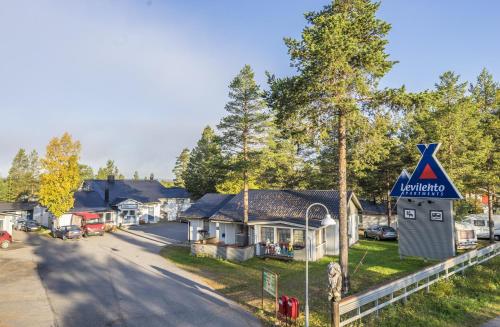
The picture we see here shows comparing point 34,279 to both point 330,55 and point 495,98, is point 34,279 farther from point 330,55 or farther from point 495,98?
point 495,98

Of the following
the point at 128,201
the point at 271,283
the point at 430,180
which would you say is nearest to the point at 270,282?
the point at 271,283

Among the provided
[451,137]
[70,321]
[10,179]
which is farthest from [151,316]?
[10,179]

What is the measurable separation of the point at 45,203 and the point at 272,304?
32.9 metres

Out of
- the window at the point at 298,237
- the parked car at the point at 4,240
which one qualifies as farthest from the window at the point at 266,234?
the parked car at the point at 4,240

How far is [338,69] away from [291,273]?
13.2m

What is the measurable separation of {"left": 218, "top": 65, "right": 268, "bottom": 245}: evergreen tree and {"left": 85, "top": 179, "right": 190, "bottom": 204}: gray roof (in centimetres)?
2823

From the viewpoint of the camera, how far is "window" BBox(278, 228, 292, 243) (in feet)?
87.2

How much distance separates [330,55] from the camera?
14.4 meters

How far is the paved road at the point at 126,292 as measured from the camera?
1321 cm

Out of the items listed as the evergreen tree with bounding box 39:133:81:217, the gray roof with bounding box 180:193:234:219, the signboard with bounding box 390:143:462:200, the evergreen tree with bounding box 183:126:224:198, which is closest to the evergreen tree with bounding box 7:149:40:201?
the evergreen tree with bounding box 183:126:224:198

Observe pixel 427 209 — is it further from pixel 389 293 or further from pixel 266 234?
pixel 266 234

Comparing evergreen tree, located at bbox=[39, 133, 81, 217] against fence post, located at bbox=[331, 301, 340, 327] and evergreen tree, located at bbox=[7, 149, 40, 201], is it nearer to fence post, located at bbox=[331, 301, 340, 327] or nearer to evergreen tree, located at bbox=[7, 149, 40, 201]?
fence post, located at bbox=[331, 301, 340, 327]

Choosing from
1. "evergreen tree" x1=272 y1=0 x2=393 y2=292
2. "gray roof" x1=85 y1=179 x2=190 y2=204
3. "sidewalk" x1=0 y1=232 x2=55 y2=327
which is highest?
"evergreen tree" x1=272 y1=0 x2=393 y2=292

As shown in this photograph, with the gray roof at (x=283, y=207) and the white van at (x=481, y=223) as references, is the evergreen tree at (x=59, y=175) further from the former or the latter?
the white van at (x=481, y=223)
